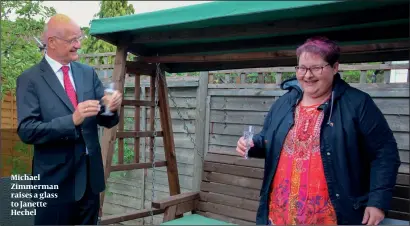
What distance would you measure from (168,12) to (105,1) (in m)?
7.92

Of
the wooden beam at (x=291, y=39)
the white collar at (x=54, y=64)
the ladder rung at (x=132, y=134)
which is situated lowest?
the ladder rung at (x=132, y=134)

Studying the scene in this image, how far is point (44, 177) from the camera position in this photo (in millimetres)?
2029

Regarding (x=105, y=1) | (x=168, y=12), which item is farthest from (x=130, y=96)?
(x=105, y=1)

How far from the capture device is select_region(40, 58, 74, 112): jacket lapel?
2014mm

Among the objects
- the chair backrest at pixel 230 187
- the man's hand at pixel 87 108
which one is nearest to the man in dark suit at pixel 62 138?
the man's hand at pixel 87 108

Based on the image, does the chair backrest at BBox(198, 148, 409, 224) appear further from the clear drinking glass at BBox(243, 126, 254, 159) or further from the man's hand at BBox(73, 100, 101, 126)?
the man's hand at BBox(73, 100, 101, 126)

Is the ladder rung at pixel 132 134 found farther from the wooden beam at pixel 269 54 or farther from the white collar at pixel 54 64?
the white collar at pixel 54 64

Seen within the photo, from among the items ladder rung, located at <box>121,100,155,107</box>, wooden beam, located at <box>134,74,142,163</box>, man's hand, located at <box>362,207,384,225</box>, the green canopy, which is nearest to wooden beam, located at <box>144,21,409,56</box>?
the green canopy

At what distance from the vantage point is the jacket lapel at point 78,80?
6.93 feet

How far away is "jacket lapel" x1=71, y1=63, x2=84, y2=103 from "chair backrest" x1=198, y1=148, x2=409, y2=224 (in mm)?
1581

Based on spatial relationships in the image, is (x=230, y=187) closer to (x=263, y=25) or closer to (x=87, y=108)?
(x=263, y=25)

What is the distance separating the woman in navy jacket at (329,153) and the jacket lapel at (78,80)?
93cm

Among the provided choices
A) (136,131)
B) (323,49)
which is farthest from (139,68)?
(323,49)

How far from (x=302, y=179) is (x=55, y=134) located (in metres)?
1.26
